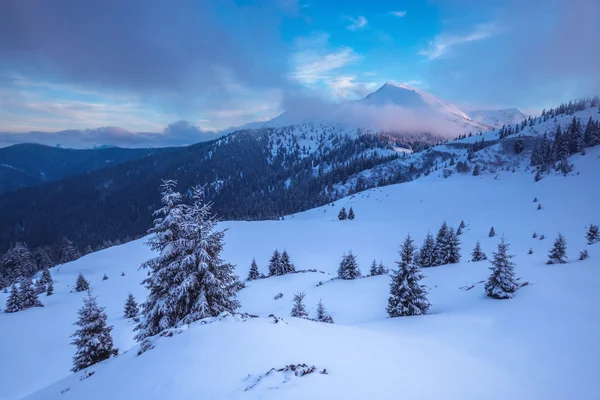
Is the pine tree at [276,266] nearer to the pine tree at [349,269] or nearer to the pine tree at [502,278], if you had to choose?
the pine tree at [349,269]

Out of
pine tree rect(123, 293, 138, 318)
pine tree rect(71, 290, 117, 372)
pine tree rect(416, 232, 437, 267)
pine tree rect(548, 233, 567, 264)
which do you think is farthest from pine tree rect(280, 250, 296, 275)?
pine tree rect(548, 233, 567, 264)

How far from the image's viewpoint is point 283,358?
7012 mm

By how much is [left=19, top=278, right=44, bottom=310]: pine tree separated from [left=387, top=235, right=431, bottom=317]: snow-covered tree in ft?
116

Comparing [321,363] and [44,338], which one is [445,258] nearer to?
[321,363]

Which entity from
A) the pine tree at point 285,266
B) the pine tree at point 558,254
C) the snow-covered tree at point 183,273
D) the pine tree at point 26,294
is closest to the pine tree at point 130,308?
the pine tree at point 26,294

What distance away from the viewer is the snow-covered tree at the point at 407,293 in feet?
50.8

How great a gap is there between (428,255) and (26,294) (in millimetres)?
43937

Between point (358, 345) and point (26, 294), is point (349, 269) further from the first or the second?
point (26, 294)

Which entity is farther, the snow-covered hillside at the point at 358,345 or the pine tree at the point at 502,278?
the pine tree at the point at 502,278

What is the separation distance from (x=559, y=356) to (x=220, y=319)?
11.0 metres

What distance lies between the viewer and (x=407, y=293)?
15.5 metres

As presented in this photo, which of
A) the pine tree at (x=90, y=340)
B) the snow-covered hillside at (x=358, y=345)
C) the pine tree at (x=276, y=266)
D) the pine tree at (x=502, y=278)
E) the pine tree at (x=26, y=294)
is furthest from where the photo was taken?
the pine tree at (x=276, y=266)

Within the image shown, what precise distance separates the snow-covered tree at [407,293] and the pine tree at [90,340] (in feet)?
54.4

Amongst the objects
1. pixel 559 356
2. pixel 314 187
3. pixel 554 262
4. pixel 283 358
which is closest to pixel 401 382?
pixel 283 358
